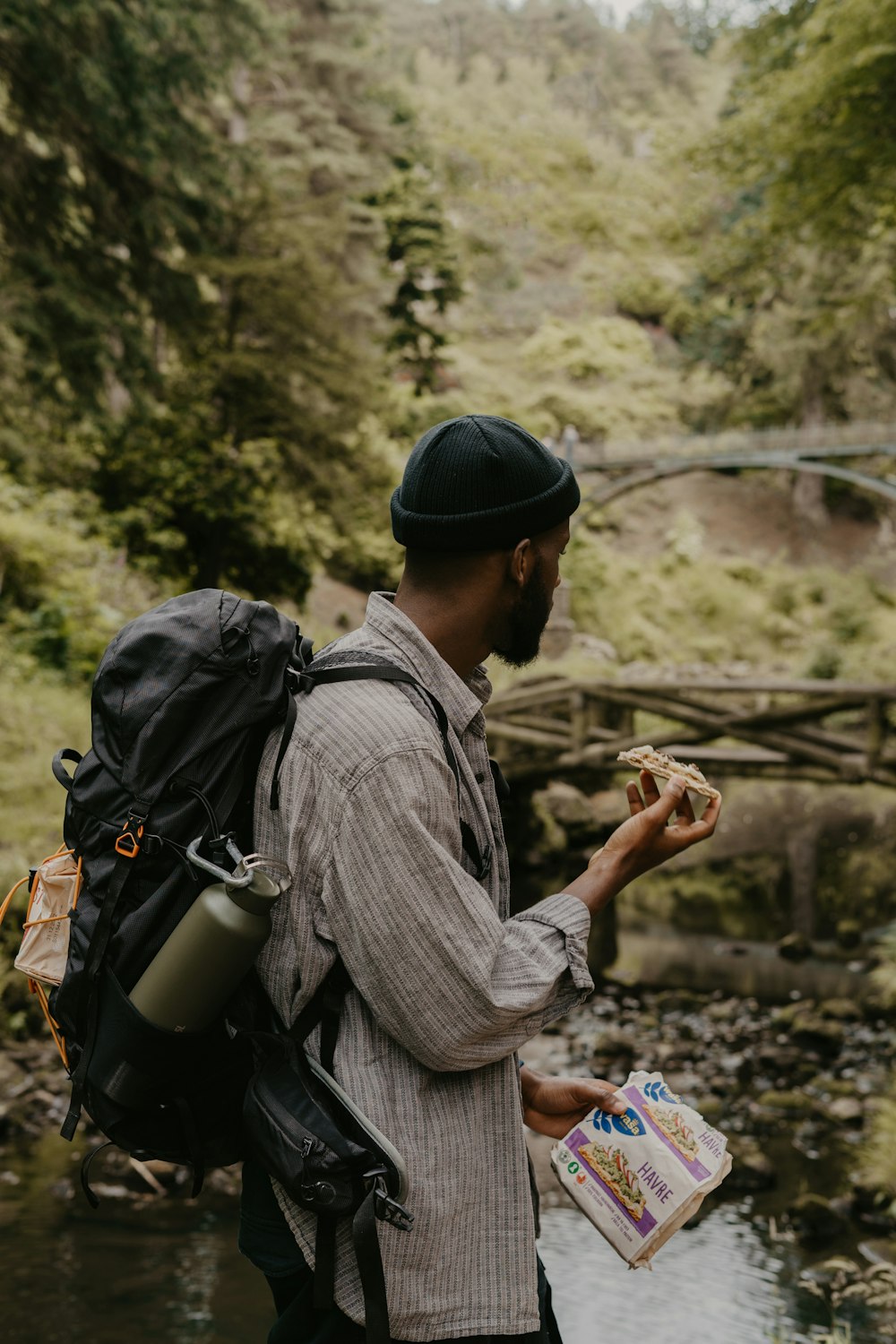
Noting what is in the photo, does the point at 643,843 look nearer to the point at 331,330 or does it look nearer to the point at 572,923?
the point at 572,923

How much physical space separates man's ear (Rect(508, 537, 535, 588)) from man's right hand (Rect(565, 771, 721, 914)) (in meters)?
0.32

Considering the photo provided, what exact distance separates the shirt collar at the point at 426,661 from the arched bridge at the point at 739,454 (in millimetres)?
11917

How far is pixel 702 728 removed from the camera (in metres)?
9.58

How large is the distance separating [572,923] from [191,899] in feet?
1.48

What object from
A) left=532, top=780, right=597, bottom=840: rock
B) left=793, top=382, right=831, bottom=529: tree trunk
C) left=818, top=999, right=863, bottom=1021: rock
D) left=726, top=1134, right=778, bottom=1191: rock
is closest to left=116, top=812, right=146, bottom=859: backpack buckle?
left=726, top=1134, right=778, bottom=1191: rock

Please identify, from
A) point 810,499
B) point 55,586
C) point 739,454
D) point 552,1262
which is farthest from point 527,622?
point 810,499

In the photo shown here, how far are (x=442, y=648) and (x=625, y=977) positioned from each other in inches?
326

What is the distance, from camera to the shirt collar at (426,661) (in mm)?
1529

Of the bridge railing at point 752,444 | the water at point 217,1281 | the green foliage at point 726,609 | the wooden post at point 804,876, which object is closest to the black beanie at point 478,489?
the water at point 217,1281

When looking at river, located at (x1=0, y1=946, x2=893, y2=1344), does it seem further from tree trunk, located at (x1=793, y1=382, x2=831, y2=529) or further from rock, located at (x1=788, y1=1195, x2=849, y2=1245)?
tree trunk, located at (x1=793, y1=382, x2=831, y2=529)

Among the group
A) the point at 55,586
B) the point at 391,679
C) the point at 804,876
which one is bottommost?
the point at 804,876

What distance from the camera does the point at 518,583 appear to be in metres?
1.52

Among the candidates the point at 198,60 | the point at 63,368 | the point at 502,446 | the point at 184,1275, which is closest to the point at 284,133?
the point at 198,60

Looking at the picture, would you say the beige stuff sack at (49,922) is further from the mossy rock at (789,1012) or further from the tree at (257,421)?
the tree at (257,421)
